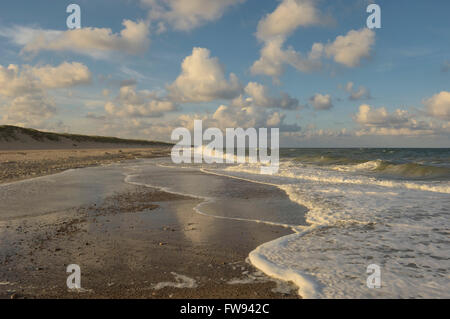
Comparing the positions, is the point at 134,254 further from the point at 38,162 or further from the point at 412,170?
the point at 38,162

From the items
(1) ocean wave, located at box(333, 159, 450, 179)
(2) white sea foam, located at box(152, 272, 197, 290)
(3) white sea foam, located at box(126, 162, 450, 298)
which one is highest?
(1) ocean wave, located at box(333, 159, 450, 179)

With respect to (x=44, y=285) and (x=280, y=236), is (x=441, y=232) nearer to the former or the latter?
(x=280, y=236)

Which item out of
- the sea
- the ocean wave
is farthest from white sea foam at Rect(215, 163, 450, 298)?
the ocean wave

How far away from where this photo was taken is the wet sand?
4.59 metres

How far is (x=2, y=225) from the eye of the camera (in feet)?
26.4

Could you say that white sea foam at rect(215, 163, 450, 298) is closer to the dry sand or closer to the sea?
the sea

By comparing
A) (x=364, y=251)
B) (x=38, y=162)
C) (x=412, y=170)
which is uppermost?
(x=38, y=162)

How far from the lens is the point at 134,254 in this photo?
6.04 meters

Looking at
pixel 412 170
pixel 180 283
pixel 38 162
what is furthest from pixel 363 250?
pixel 38 162

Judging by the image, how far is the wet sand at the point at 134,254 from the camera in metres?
4.59

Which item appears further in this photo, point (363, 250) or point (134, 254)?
point (363, 250)
